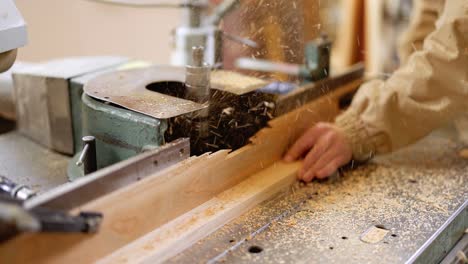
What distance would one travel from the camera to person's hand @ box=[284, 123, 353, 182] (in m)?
1.47

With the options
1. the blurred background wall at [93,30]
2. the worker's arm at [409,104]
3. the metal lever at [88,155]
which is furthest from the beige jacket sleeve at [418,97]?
the blurred background wall at [93,30]

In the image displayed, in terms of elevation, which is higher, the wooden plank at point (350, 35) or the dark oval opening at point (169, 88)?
the dark oval opening at point (169, 88)

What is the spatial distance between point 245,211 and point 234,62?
1161 mm

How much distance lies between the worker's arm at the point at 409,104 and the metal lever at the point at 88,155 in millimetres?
542

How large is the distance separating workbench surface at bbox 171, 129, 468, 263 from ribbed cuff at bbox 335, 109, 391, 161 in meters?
0.04

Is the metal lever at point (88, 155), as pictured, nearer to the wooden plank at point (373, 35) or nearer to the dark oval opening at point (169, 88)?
the dark oval opening at point (169, 88)

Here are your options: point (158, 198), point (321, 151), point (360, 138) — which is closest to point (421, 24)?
point (360, 138)

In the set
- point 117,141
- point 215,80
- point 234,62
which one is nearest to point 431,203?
point 215,80

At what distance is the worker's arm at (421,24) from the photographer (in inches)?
75.4

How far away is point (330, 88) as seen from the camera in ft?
5.79

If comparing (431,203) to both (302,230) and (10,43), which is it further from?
(10,43)

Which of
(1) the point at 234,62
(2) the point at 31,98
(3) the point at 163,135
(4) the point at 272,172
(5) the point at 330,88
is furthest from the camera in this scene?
(1) the point at 234,62

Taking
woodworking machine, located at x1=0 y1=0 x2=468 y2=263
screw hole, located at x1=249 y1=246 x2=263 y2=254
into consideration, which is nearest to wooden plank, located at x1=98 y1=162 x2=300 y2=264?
woodworking machine, located at x1=0 y1=0 x2=468 y2=263

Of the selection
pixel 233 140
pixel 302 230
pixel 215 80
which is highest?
pixel 215 80
